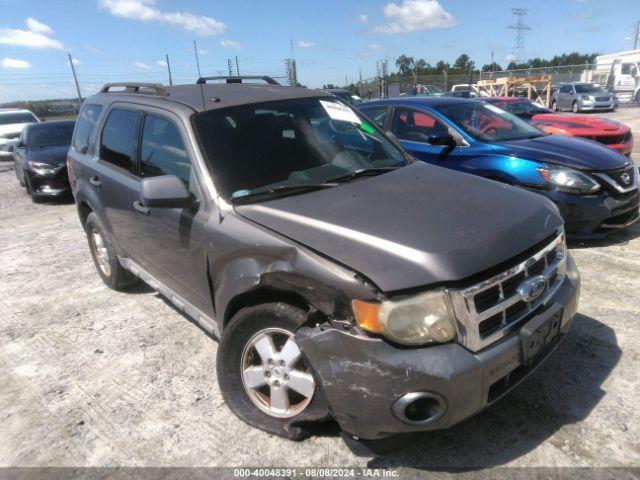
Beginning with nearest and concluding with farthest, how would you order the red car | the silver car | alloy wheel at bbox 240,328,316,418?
1. alloy wheel at bbox 240,328,316,418
2. the red car
3. the silver car

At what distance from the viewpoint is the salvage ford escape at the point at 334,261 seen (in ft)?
6.46

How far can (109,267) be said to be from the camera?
4.57 meters

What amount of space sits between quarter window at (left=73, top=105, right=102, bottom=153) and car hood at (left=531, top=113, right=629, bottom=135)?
286 inches

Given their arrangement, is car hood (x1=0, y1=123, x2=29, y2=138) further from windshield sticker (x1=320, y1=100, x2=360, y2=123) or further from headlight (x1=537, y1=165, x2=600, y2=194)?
headlight (x1=537, y1=165, x2=600, y2=194)

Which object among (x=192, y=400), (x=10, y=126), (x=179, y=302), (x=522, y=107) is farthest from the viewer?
(x=10, y=126)

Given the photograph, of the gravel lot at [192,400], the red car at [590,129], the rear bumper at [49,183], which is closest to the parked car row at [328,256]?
the gravel lot at [192,400]

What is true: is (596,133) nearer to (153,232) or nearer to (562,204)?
(562,204)

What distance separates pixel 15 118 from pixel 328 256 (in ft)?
61.7

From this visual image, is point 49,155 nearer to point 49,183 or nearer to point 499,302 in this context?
point 49,183

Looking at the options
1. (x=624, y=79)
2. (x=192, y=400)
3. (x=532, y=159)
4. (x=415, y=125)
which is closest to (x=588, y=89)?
(x=624, y=79)

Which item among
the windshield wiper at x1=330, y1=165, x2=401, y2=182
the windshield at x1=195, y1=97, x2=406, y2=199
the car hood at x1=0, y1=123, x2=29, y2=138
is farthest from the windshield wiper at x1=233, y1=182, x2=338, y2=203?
the car hood at x1=0, y1=123, x2=29, y2=138

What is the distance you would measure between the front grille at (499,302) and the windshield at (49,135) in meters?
10.6

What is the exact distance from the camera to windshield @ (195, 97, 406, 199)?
281 cm

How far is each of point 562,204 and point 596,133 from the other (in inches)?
163
